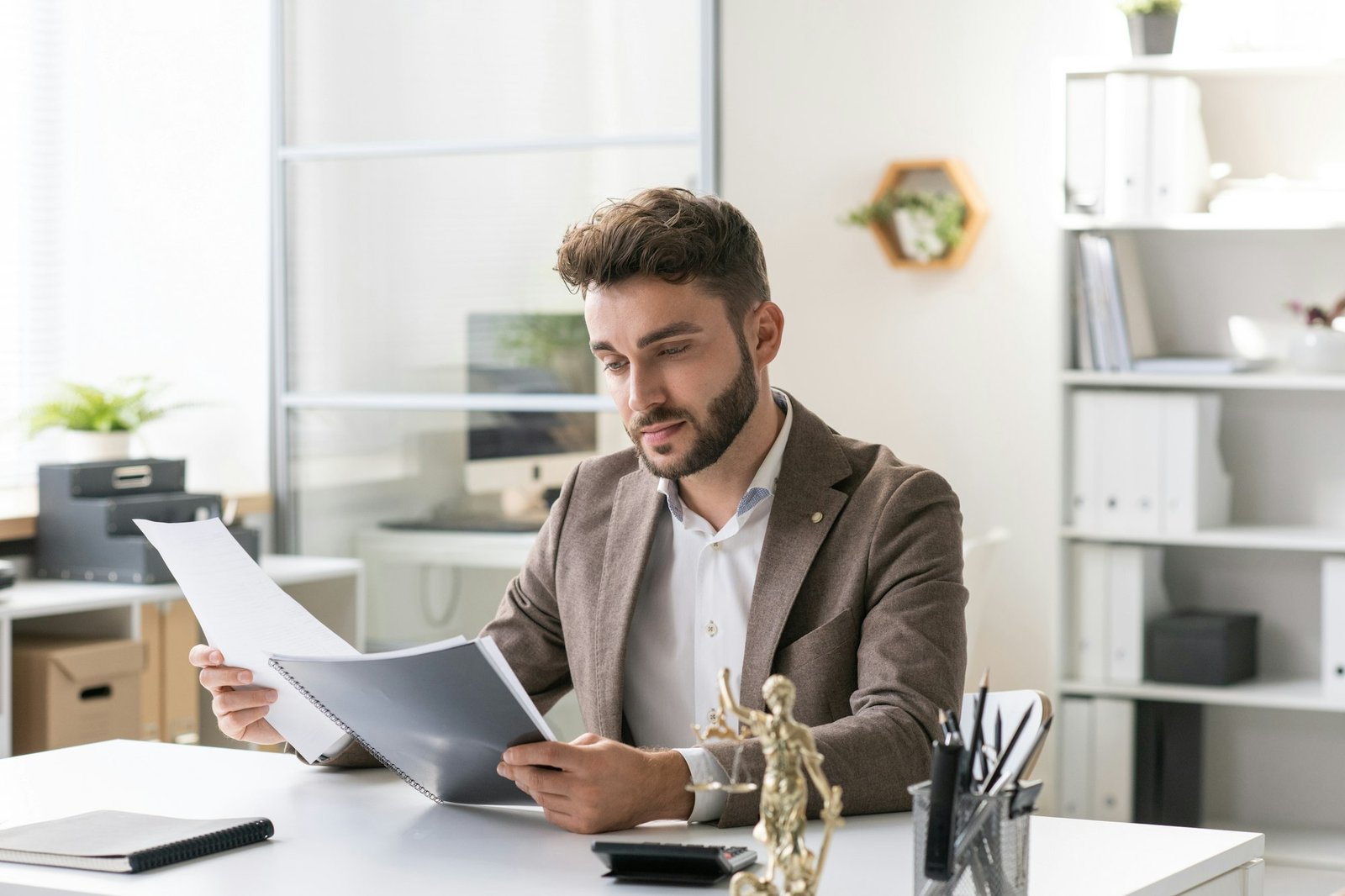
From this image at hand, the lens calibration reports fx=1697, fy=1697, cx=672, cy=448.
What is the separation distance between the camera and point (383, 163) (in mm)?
4941

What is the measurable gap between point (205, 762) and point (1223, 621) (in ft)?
8.47

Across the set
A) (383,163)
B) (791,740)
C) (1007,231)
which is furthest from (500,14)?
(791,740)

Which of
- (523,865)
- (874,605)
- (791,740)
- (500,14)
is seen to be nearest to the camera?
(791,740)

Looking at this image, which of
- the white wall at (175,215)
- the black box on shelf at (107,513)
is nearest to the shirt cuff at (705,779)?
the black box on shelf at (107,513)

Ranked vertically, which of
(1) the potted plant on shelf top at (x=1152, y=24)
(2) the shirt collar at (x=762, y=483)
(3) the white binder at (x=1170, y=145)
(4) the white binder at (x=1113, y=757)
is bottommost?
(4) the white binder at (x=1113, y=757)

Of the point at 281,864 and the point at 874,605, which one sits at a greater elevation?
the point at 874,605

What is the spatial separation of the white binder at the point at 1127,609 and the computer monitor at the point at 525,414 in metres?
1.46

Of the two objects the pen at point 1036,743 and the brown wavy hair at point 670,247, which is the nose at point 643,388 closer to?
the brown wavy hair at point 670,247

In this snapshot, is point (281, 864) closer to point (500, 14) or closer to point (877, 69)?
point (877, 69)

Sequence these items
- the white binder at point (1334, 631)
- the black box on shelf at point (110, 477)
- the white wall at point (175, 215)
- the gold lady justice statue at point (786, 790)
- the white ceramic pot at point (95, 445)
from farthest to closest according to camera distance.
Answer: the white wall at point (175, 215) < the white ceramic pot at point (95, 445) < the black box on shelf at point (110, 477) < the white binder at point (1334, 631) < the gold lady justice statue at point (786, 790)

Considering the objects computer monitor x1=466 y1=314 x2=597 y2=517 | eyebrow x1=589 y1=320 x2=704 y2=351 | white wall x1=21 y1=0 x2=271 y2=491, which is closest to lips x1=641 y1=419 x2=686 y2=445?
eyebrow x1=589 y1=320 x2=704 y2=351

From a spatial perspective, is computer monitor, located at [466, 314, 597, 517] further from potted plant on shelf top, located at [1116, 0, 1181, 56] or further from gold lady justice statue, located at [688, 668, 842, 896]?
gold lady justice statue, located at [688, 668, 842, 896]

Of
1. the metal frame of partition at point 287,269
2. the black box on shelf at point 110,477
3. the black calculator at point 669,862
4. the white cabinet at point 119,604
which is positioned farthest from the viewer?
the metal frame of partition at point 287,269

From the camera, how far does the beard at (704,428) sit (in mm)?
2020
